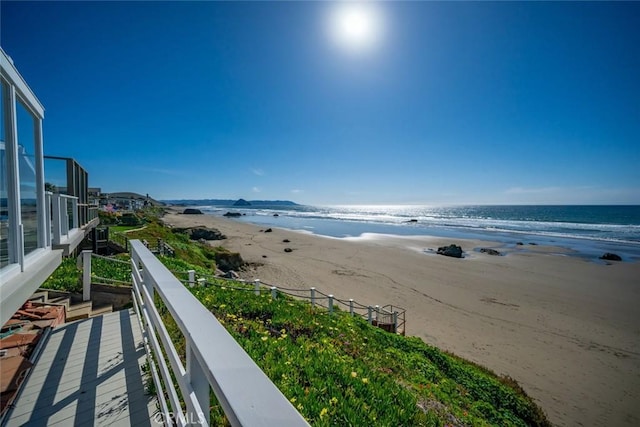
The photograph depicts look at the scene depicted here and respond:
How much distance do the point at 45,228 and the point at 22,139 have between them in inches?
46.3

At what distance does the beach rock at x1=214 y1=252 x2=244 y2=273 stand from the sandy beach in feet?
2.95

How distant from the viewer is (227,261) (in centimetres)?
1867

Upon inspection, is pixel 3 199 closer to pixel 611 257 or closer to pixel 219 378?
pixel 219 378

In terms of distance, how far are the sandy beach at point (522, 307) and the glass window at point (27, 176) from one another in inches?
419

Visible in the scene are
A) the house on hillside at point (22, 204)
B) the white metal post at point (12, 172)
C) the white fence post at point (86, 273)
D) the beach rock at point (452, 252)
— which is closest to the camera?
the house on hillside at point (22, 204)

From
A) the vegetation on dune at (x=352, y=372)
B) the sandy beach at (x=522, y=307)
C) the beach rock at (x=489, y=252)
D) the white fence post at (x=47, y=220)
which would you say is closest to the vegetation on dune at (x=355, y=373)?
the vegetation on dune at (x=352, y=372)

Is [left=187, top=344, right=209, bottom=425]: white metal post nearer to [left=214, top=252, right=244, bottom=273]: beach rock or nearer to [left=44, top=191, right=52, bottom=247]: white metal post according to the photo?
[left=44, top=191, right=52, bottom=247]: white metal post

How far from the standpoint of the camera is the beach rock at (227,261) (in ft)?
59.5

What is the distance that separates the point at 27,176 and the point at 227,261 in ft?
53.4

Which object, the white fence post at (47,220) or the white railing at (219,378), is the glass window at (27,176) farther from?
the white railing at (219,378)

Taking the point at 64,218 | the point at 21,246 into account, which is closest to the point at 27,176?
the point at 21,246

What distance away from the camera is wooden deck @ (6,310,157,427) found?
7.99 feet

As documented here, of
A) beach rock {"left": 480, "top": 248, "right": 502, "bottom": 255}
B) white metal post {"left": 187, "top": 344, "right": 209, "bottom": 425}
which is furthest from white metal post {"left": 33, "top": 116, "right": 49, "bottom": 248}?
beach rock {"left": 480, "top": 248, "right": 502, "bottom": 255}

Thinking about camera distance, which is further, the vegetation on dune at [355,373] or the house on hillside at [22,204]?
the vegetation on dune at [355,373]
